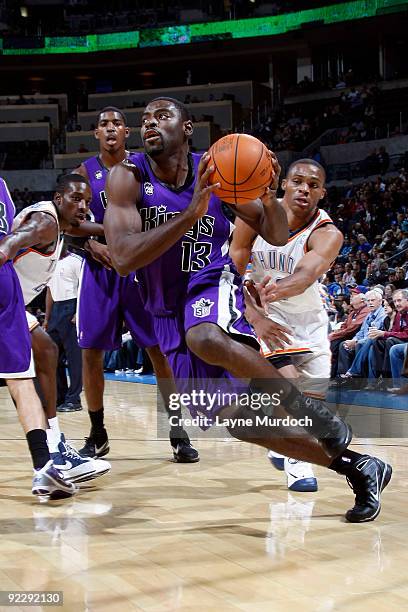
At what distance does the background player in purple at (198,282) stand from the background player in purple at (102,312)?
1.22 meters

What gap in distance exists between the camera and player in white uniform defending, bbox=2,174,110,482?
4.06m

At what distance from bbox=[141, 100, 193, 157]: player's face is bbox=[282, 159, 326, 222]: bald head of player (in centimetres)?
104

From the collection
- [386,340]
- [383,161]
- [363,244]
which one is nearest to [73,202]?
[386,340]

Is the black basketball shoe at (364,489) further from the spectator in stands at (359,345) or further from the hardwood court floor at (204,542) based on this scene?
the spectator in stands at (359,345)

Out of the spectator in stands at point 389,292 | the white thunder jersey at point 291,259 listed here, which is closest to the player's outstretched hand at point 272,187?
the white thunder jersey at point 291,259

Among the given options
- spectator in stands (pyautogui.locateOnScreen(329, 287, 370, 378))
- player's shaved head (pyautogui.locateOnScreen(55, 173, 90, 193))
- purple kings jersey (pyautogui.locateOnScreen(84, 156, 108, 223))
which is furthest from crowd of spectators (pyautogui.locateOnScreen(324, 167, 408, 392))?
player's shaved head (pyautogui.locateOnScreen(55, 173, 90, 193))

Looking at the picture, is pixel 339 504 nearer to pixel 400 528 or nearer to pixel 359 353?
pixel 400 528

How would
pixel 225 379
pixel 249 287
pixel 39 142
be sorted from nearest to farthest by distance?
1. pixel 225 379
2. pixel 249 287
3. pixel 39 142

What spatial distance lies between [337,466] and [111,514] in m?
1.03

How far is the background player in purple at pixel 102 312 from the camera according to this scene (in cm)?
477

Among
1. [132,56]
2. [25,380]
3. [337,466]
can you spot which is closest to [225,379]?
[337,466]

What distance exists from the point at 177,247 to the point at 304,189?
1.16 m

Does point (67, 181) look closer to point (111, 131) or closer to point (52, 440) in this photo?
point (111, 131)

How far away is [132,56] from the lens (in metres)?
31.7
